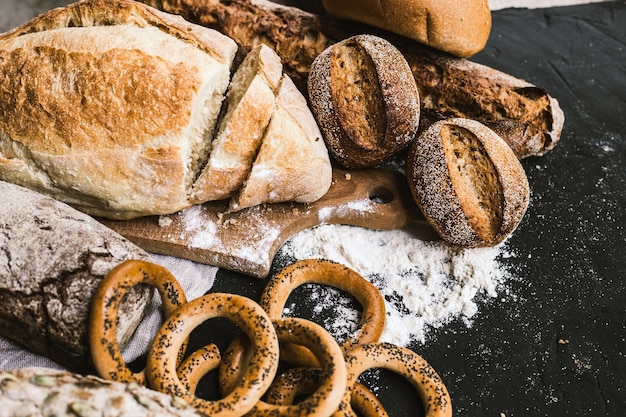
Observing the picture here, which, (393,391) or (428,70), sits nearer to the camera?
(393,391)

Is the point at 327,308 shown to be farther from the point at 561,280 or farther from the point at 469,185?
the point at 561,280

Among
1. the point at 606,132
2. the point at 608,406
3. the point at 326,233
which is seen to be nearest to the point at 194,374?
the point at 326,233

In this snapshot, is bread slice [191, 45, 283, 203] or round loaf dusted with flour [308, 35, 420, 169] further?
round loaf dusted with flour [308, 35, 420, 169]

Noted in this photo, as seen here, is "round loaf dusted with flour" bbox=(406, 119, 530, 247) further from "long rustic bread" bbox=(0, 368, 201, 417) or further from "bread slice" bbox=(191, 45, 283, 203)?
"long rustic bread" bbox=(0, 368, 201, 417)

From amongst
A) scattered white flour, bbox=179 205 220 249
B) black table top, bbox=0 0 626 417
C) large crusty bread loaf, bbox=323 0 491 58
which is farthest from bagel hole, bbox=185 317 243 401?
large crusty bread loaf, bbox=323 0 491 58

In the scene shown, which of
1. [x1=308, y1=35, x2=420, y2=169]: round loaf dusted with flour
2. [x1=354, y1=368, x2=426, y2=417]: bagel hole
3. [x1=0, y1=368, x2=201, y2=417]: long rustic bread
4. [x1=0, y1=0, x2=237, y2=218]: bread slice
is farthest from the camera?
[x1=308, y1=35, x2=420, y2=169]: round loaf dusted with flour

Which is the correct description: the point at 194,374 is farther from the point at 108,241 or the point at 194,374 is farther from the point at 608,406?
the point at 608,406

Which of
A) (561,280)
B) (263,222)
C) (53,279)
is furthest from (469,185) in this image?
(53,279)
